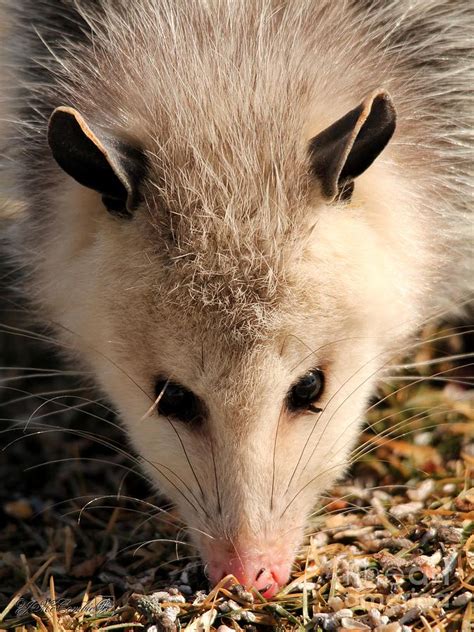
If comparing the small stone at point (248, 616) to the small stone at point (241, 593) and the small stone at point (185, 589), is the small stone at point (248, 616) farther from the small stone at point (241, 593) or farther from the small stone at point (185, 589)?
the small stone at point (185, 589)

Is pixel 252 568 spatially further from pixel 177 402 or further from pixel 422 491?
pixel 422 491

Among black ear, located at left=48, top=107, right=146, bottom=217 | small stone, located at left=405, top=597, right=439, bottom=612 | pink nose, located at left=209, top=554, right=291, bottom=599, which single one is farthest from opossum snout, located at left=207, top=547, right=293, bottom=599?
black ear, located at left=48, top=107, right=146, bottom=217

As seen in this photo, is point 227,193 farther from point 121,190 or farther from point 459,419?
point 459,419

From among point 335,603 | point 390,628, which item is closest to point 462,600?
point 390,628

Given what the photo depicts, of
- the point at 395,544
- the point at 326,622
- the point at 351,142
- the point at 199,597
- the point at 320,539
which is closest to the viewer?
the point at 351,142

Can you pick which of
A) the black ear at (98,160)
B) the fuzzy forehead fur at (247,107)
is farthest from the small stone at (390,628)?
the black ear at (98,160)

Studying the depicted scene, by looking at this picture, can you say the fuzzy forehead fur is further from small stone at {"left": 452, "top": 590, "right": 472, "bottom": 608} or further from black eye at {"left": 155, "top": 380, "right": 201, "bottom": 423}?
small stone at {"left": 452, "top": 590, "right": 472, "bottom": 608}

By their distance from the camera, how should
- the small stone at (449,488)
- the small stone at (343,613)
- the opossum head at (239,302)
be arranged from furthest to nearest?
1. the small stone at (449,488)
2. the small stone at (343,613)
3. the opossum head at (239,302)
